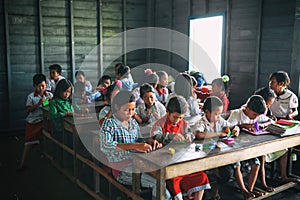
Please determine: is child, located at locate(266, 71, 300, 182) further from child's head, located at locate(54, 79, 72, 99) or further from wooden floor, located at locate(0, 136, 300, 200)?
child's head, located at locate(54, 79, 72, 99)

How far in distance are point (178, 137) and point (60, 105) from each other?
202 cm

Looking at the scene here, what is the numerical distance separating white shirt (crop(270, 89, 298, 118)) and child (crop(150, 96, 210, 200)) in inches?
74.8

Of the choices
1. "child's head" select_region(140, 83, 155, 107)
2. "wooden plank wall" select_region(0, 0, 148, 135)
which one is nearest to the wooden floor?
"child's head" select_region(140, 83, 155, 107)

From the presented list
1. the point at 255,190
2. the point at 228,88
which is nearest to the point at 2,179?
the point at 255,190

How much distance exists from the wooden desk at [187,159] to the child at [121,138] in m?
0.15

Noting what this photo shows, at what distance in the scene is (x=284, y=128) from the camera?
338 centimetres

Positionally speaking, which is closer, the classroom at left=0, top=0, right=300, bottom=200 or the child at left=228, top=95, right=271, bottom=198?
the classroom at left=0, top=0, right=300, bottom=200

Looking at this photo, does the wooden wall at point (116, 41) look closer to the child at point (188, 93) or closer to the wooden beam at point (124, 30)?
the wooden beam at point (124, 30)

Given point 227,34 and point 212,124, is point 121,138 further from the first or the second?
point 227,34

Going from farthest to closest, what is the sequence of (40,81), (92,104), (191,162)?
(92,104), (40,81), (191,162)

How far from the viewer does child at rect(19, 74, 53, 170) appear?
473cm

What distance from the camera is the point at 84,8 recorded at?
23.7 ft

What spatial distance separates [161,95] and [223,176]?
6.36 ft

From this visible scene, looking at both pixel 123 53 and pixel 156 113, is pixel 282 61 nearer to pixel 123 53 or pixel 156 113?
pixel 156 113
